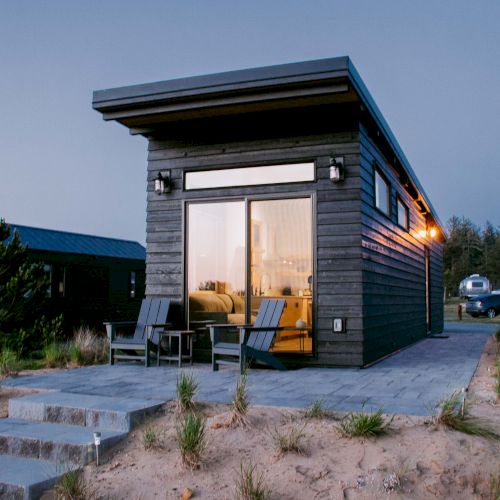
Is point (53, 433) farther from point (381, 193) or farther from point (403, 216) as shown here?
point (403, 216)

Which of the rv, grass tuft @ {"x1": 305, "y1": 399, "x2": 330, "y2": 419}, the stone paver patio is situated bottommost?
the stone paver patio

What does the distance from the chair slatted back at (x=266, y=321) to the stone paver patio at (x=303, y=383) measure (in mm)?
305

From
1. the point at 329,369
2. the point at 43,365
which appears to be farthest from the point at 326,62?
the point at 43,365

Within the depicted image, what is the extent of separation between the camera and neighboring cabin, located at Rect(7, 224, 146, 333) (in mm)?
15633

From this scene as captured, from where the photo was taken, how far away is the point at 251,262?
289 inches

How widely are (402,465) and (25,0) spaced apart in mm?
15645

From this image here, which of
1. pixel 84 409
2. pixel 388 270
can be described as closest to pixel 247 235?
pixel 388 270

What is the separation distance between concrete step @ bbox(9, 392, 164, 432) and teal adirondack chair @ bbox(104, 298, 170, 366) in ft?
6.97

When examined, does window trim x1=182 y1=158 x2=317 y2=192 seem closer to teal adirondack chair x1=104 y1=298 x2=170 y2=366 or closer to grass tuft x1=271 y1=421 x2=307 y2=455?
teal adirondack chair x1=104 y1=298 x2=170 y2=366

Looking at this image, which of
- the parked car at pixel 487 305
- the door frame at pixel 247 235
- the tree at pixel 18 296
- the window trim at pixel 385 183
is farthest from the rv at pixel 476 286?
the door frame at pixel 247 235

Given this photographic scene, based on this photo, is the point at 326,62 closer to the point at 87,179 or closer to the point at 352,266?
the point at 352,266

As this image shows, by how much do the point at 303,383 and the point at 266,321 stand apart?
1351 millimetres

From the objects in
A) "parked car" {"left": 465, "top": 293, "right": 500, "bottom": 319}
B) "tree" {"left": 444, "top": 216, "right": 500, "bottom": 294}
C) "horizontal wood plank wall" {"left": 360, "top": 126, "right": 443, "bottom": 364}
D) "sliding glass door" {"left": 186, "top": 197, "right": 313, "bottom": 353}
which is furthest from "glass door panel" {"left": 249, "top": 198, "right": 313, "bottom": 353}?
"tree" {"left": 444, "top": 216, "right": 500, "bottom": 294}

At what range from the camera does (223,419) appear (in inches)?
154
